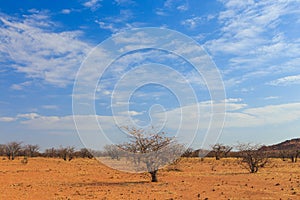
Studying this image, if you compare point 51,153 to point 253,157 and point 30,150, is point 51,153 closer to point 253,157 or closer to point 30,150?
point 30,150

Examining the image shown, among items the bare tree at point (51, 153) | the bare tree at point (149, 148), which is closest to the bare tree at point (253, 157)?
the bare tree at point (149, 148)

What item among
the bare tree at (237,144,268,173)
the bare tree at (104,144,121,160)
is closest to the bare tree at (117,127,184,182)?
the bare tree at (104,144,121,160)

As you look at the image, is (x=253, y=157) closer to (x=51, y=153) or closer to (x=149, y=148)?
(x=149, y=148)

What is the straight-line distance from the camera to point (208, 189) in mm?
20328

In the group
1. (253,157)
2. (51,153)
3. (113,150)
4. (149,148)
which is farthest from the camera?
A: (51,153)

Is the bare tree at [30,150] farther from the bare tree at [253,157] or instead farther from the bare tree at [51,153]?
the bare tree at [253,157]

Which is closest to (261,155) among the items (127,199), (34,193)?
(127,199)

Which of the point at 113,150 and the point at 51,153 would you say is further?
the point at 51,153

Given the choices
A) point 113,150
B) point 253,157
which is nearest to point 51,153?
point 113,150

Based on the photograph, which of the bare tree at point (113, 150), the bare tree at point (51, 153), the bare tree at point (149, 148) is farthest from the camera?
the bare tree at point (51, 153)

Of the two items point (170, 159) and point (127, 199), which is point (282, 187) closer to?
point (170, 159)

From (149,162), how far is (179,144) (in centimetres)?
538

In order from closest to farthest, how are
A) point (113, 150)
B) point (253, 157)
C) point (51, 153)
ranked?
point (253, 157)
point (113, 150)
point (51, 153)

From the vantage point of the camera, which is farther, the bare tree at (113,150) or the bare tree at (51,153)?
the bare tree at (51,153)
